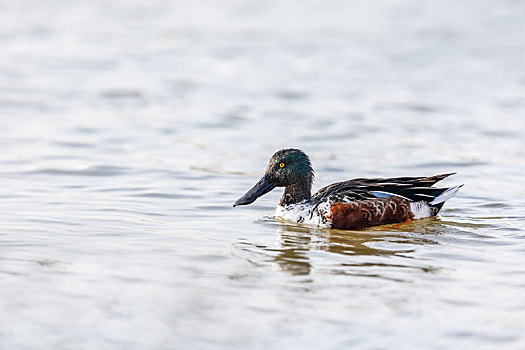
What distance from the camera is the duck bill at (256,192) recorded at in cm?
910

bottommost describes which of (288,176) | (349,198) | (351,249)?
(351,249)

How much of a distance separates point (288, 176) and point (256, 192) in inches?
15.2

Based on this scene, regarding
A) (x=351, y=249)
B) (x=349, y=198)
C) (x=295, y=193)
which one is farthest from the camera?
(x=295, y=193)

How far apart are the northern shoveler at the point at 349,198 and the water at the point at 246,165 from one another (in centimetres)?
15

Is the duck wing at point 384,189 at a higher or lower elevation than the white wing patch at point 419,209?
higher

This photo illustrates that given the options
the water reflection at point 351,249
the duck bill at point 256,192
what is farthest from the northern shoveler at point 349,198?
the water reflection at point 351,249

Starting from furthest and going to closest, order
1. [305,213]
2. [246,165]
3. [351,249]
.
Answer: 1. [246,165]
2. [305,213]
3. [351,249]

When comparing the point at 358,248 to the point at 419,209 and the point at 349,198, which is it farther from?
the point at 419,209

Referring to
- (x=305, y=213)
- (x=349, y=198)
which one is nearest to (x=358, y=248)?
(x=349, y=198)

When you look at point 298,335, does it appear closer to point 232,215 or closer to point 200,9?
point 232,215

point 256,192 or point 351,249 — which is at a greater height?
point 256,192

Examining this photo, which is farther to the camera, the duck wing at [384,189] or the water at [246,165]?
the duck wing at [384,189]

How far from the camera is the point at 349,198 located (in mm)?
8703

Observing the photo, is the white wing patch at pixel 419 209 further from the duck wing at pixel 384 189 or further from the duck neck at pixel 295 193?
the duck neck at pixel 295 193
